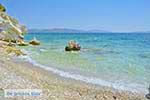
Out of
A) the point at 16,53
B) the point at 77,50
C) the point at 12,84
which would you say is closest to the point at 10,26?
the point at 77,50

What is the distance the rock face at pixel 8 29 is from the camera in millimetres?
42375

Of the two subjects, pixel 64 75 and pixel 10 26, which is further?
pixel 10 26

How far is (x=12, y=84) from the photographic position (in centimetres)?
1102

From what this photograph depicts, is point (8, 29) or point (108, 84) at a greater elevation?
point (8, 29)

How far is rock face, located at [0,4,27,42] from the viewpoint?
42375 millimetres

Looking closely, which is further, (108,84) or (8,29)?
(8,29)

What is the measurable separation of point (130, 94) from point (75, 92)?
2.15 metres

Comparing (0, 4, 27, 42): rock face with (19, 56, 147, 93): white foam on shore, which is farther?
(0, 4, 27, 42): rock face

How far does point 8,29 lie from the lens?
43.3 m

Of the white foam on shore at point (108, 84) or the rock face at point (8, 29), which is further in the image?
the rock face at point (8, 29)

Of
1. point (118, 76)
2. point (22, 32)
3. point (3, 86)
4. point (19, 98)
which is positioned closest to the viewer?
point (19, 98)

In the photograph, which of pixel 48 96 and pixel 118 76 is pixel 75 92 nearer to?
pixel 48 96

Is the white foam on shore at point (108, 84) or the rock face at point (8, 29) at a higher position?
the rock face at point (8, 29)

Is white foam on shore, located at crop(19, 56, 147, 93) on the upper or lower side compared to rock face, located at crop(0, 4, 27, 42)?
lower
